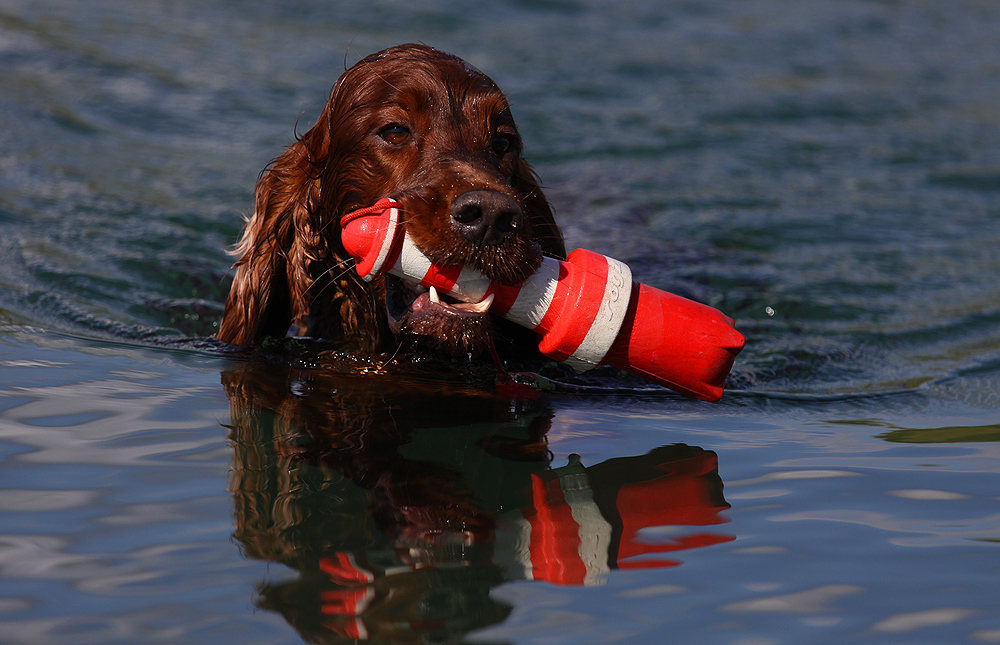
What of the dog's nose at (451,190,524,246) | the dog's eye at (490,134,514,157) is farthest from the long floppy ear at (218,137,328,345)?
the dog's nose at (451,190,524,246)

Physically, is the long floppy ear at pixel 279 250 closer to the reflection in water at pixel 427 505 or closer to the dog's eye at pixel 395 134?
the dog's eye at pixel 395 134

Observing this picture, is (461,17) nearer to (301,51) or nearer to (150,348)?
(301,51)

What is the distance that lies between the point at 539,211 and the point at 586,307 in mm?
1043

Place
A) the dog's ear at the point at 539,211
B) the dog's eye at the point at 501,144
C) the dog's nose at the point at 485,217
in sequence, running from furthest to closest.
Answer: the dog's ear at the point at 539,211
the dog's eye at the point at 501,144
the dog's nose at the point at 485,217

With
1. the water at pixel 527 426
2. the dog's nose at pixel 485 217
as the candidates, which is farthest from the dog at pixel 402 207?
the water at pixel 527 426

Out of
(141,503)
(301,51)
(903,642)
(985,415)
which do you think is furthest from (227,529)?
(301,51)

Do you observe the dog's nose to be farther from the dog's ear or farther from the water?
the dog's ear

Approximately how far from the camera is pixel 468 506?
248cm

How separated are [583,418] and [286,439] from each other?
0.93m

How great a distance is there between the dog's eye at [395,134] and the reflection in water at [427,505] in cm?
84

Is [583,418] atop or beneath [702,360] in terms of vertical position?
beneath

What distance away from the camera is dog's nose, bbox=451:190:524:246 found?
2865mm

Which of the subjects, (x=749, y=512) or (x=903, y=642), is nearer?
(x=903, y=642)

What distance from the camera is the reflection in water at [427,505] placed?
2.02 m
